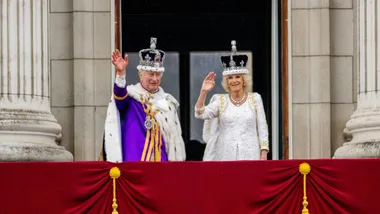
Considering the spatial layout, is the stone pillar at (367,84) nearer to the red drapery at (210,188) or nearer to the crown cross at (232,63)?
the red drapery at (210,188)

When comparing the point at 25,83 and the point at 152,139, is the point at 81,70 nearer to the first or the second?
the point at 25,83

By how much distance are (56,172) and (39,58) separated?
2.09 metres

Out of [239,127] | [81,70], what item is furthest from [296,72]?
[81,70]

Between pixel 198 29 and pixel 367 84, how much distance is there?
4.30 meters

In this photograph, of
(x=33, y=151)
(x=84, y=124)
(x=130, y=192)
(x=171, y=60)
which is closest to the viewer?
(x=130, y=192)

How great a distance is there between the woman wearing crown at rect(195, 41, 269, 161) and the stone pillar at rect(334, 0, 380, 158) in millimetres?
1171

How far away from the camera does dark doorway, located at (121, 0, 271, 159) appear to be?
21.5 metres

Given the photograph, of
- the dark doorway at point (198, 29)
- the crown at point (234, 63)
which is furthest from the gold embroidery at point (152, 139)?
the dark doorway at point (198, 29)

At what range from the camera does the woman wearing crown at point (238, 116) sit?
1769cm

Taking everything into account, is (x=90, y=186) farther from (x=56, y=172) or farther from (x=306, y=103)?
(x=306, y=103)

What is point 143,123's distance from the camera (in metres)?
17.4

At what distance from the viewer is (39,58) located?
17812 millimetres

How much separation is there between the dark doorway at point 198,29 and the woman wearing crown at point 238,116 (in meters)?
3.60

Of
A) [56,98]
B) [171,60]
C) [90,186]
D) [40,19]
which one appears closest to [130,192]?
[90,186]
